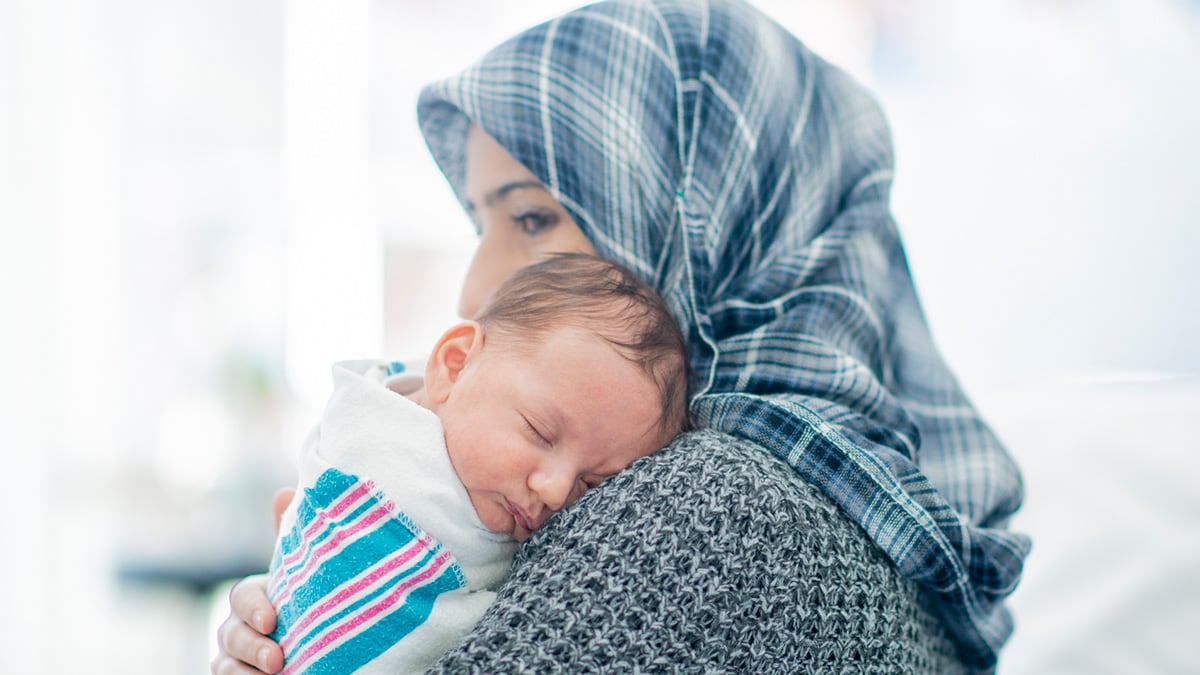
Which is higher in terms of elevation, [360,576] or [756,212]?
[756,212]

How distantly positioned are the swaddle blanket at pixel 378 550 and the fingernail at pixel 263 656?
15 mm

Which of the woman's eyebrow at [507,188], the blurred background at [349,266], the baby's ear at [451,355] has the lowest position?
the blurred background at [349,266]

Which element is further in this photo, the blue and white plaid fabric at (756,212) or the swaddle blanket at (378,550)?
the blue and white plaid fabric at (756,212)

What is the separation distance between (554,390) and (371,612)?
25 cm

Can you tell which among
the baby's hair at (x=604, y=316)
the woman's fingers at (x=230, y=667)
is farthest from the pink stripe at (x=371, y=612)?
the baby's hair at (x=604, y=316)

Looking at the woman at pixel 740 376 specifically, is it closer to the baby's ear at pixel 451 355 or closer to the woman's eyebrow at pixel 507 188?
the woman's eyebrow at pixel 507 188

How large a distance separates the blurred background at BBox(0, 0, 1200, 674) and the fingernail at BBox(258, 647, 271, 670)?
3.62 feet

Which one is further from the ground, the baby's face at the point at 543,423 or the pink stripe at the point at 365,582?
the baby's face at the point at 543,423

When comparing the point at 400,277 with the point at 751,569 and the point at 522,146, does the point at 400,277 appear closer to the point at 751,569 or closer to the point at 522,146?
the point at 522,146

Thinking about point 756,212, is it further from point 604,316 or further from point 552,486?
point 552,486

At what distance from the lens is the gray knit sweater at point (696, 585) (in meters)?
0.73

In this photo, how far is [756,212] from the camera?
111 centimetres

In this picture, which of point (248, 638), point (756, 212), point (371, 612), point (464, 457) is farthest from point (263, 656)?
point (756, 212)

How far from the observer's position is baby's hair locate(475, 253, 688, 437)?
897 mm
